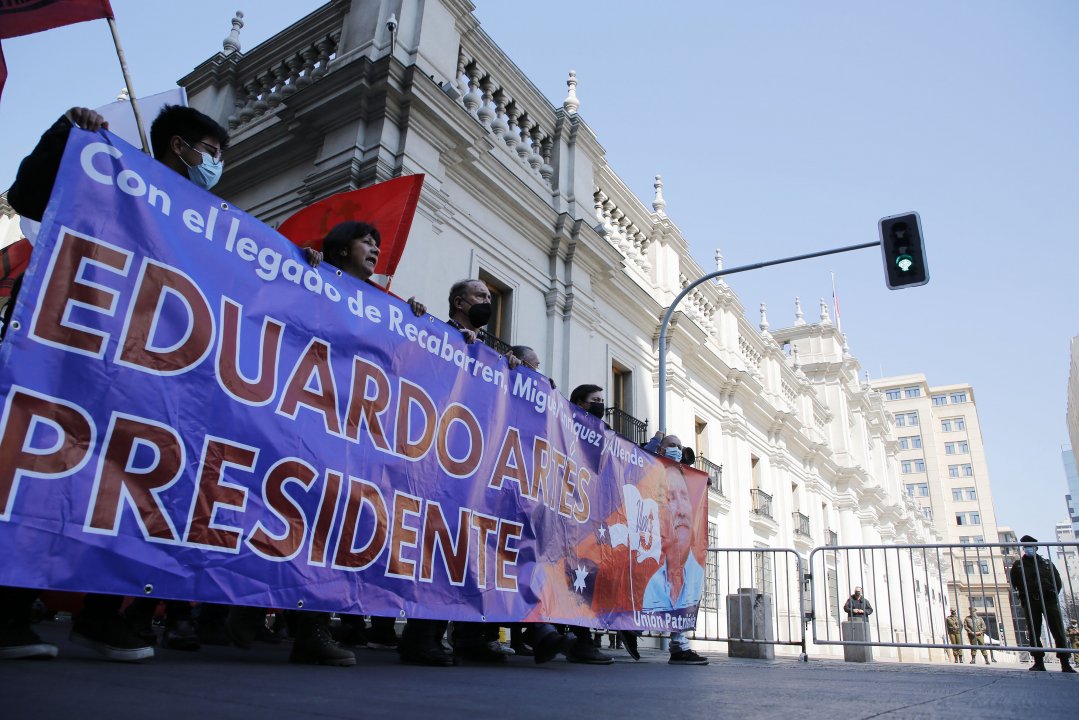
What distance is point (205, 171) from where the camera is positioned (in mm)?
3580

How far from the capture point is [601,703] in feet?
8.02

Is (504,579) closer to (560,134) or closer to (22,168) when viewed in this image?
(22,168)

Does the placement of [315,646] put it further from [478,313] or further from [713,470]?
[713,470]

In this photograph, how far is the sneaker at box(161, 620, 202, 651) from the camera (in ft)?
11.5

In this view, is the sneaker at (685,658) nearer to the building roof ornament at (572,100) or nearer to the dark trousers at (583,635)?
the dark trousers at (583,635)

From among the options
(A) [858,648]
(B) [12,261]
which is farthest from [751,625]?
(B) [12,261]

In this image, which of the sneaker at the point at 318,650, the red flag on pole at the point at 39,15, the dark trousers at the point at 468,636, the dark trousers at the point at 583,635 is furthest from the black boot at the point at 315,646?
the red flag on pole at the point at 39,15

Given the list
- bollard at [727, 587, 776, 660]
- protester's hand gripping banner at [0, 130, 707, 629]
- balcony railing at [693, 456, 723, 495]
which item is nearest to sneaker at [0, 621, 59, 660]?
protester's hand gripping banner at [0, 130, 707, 629]

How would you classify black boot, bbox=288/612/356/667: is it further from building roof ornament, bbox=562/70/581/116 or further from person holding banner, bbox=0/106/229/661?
building roof ornament, bbox=562/70/581/116

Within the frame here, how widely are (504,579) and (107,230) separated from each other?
256cm

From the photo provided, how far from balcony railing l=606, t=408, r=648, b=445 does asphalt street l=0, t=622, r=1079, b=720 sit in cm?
962

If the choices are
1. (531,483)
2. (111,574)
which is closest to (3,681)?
(111,574)

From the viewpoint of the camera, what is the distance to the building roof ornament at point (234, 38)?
1220 cm

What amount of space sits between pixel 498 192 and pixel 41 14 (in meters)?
7.96
